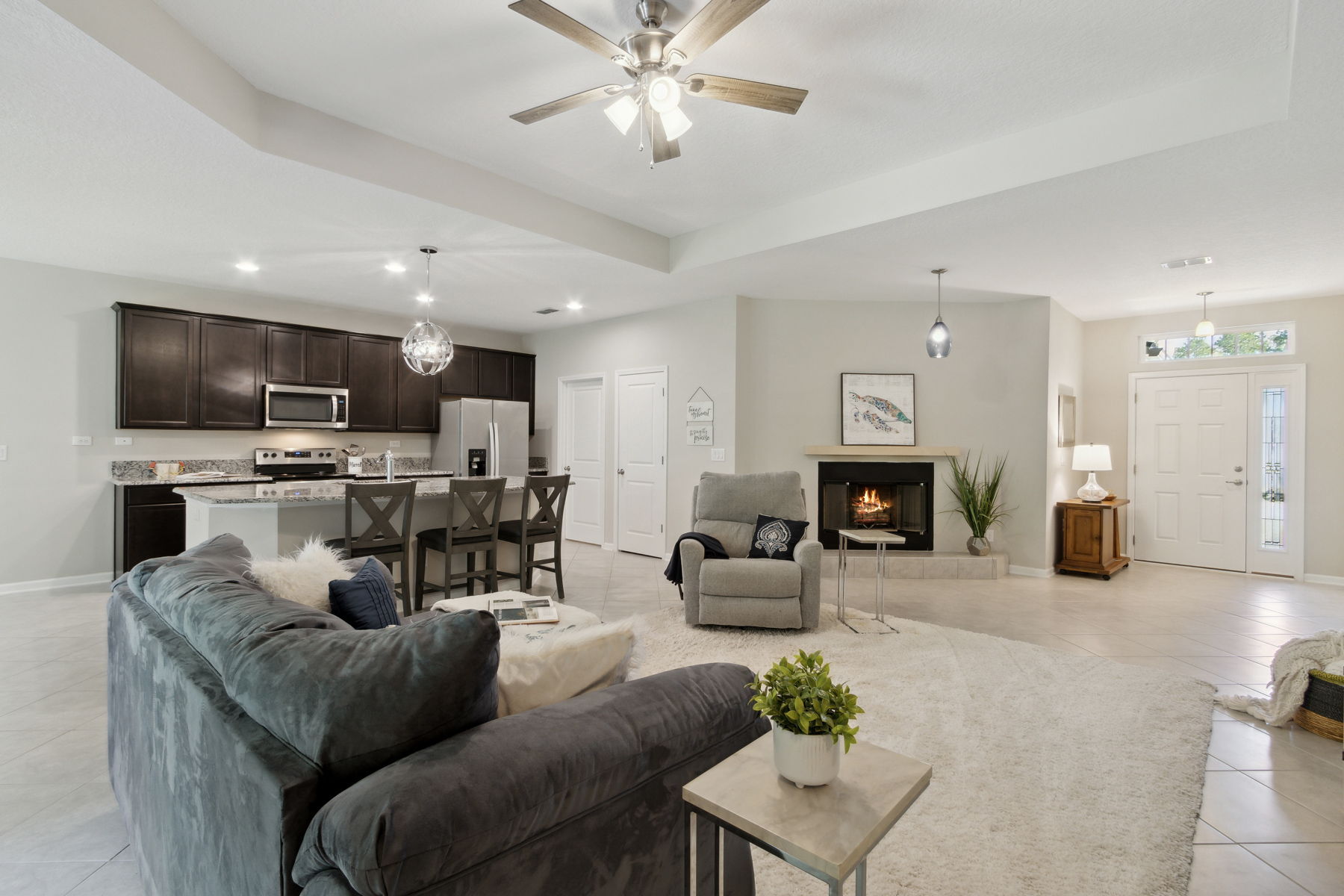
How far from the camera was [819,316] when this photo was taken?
20.0ft

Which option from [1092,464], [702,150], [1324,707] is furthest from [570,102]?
[1092,464]

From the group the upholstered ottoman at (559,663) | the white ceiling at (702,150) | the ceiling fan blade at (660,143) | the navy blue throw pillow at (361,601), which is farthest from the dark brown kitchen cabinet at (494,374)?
the upholstered ottoman at (559,663)

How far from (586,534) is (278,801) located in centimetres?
630

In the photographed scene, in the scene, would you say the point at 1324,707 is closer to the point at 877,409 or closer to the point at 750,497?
the point at 750,497

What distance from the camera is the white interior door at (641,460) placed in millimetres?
6426

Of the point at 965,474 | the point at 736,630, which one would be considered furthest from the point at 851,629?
the point at 965,474

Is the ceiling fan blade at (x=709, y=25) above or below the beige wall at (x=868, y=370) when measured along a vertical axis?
above

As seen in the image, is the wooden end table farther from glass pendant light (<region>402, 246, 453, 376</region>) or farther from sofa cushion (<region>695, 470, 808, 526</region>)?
glass pendant light (<region>402, 246, 453, 376</region>)

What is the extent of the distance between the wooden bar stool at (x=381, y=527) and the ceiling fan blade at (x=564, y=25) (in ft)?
9.03

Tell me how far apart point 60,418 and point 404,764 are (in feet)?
19.8

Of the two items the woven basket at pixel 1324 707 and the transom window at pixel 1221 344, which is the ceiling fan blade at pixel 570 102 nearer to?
the woven basket at pixel 1324 707

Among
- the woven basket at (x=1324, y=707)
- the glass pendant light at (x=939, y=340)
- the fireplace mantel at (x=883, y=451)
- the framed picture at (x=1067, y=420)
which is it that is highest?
the glass pendant light at (x=939, y=340)

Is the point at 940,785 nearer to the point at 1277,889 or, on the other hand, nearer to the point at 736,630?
the point at 1277,889

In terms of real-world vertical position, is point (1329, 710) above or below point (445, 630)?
below
